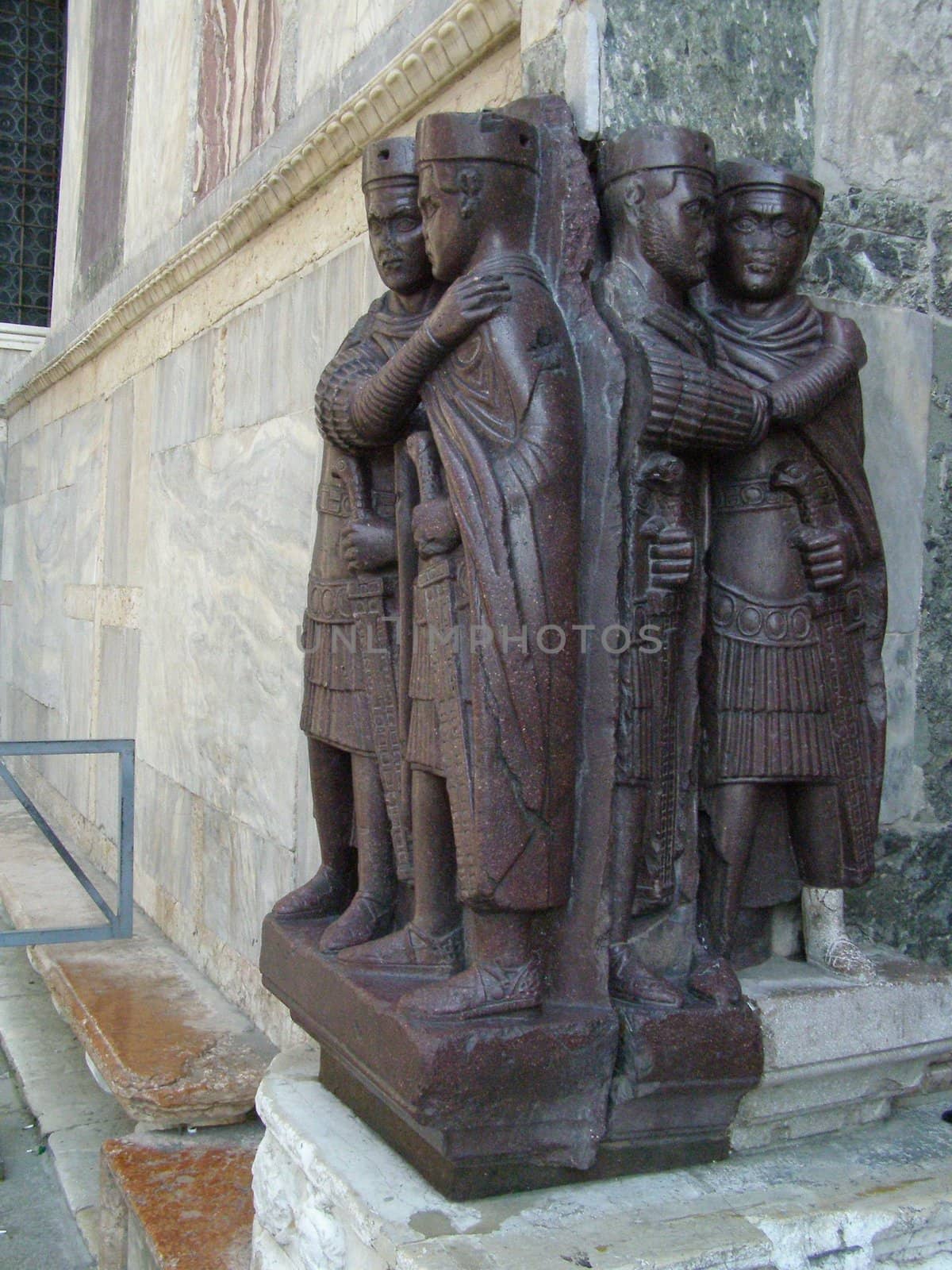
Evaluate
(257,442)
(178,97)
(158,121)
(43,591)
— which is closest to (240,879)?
(257,442)

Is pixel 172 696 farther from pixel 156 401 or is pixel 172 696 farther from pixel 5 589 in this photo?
pixel 5 589

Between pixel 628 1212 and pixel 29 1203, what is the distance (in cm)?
180

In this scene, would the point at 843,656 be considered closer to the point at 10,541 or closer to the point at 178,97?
the point at 178,97

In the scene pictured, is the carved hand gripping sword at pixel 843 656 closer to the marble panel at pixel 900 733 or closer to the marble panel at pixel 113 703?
the marble panel at pixel 900 733

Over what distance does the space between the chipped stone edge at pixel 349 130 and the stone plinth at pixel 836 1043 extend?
1839 mm

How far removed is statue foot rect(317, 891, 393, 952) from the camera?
2.35m

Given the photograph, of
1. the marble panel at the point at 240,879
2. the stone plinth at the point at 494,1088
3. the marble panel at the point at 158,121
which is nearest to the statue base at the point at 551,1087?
the stone plinth at the point at 494,1088

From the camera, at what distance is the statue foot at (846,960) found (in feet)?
7.43

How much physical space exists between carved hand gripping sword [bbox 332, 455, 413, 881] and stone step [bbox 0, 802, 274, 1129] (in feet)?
3.35

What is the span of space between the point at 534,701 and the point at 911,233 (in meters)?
1.40

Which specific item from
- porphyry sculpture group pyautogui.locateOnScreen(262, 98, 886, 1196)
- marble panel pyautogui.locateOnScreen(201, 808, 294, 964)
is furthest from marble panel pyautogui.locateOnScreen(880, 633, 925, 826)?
marble panel pyautogui.locateOnScreen(201, 808, 294, 964)

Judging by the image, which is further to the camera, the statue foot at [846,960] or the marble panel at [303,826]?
the marble panel at [303,826]

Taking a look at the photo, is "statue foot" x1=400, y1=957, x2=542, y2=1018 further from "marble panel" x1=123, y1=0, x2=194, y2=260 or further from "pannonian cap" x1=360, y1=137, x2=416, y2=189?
"marble panel" x1=123, y1=0, x2=194, y2=260

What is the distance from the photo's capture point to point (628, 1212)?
1900mm
